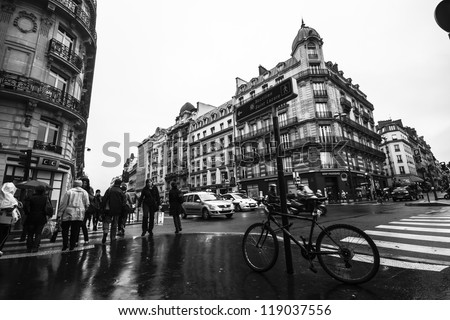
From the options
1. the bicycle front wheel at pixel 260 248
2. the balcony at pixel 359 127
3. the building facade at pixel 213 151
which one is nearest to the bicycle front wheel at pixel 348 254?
the bicycle front wheel at pixel 260 248

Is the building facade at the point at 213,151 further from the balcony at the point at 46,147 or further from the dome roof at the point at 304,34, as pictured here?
the balcony at the point at 46,147

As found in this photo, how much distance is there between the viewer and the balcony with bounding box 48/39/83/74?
44.7 feet

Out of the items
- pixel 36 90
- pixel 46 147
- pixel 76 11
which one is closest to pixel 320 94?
pixel 76 11

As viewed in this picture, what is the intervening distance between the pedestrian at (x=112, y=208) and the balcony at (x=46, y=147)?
9.32m

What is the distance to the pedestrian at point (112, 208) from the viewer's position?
6777mm

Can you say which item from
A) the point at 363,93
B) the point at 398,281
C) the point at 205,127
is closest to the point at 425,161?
the point at 363,93

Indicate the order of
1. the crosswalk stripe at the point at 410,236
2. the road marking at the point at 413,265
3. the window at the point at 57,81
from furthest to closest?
the window at the point at 57,81
the crosswalk stripe at the point at 410,236
the road marking at the point at 413,265

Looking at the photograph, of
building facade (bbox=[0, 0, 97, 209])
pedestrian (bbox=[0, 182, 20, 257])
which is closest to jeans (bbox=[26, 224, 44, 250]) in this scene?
pedestrian (bbox=[0, 182, 20, 257])

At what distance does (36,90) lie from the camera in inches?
496

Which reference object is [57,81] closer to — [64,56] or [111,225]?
[64,56]

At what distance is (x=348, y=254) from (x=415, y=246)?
10.1 feet

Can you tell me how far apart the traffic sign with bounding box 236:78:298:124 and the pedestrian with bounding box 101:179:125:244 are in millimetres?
4909

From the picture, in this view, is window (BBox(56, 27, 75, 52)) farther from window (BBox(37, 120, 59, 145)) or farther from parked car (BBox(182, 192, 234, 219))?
parked car (BBox(182, 192, 234, 219))

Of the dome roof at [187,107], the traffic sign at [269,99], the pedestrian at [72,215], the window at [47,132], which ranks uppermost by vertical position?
the dome roof at [187,107]
